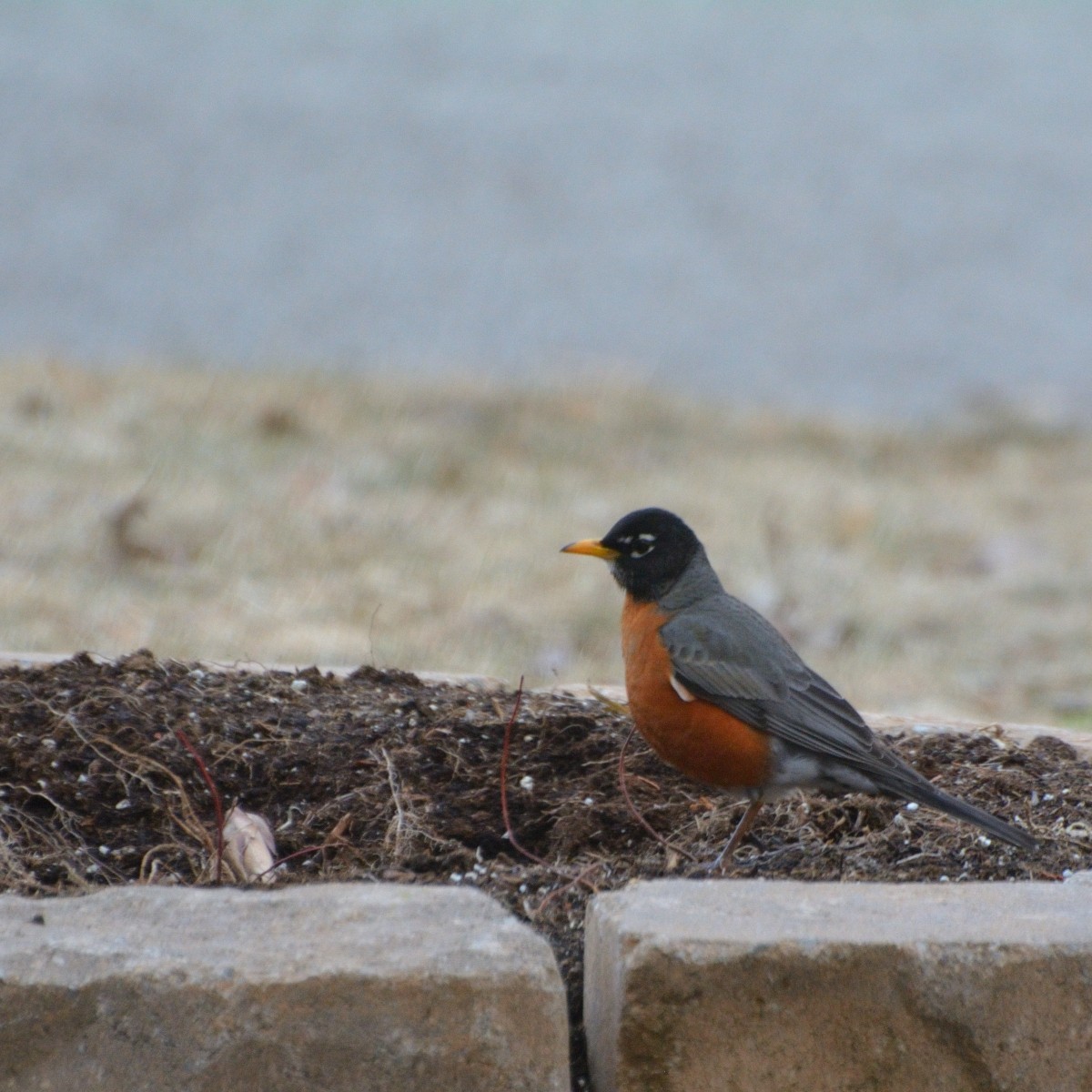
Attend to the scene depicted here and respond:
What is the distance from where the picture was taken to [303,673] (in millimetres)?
3584

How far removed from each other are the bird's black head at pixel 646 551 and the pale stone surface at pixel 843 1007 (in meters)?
1.50

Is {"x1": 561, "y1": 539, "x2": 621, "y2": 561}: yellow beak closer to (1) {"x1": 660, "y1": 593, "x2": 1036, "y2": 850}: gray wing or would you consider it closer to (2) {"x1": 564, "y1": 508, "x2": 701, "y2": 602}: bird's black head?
(2) {"x1": 564, "y1": 508, "x2": 701, "y2": 602}: bird's black head

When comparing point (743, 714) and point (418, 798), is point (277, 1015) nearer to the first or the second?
point (418, 798)

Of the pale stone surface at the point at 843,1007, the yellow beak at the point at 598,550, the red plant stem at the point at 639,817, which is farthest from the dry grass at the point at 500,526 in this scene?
the pale stone surface at the point at 843,1007

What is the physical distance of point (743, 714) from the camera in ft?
10.00

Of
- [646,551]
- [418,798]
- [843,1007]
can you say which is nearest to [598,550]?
[646,551]

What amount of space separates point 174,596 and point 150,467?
5.00ft

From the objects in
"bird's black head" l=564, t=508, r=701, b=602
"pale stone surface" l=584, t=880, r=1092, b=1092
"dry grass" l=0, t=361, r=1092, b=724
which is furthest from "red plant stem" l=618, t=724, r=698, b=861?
"dry grass" l=0, t=361, r=1092, b=724

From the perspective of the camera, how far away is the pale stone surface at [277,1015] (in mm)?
1829

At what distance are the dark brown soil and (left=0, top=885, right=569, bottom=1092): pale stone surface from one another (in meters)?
0.40

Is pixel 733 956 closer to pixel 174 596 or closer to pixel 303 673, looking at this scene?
pixel 303 673

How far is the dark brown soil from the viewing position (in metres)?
2.64

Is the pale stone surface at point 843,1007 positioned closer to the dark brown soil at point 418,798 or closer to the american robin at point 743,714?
the dark brown soil at point 418,798

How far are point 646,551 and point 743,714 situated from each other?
57 cm
